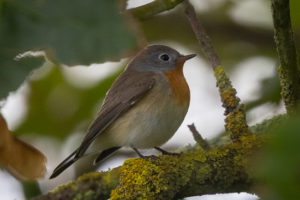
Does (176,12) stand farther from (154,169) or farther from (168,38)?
(154,169)

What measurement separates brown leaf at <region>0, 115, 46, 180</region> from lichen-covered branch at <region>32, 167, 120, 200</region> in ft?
3.41

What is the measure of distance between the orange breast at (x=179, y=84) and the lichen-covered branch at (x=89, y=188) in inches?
52.2

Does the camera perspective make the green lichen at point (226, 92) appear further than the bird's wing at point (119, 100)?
No

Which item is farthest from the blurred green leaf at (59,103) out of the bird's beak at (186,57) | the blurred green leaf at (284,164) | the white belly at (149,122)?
the blurred green leaf at (284,164)

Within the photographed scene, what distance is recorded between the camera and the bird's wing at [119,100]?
3609mm

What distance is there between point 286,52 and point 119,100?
2130 mm

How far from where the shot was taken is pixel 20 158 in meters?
1.34

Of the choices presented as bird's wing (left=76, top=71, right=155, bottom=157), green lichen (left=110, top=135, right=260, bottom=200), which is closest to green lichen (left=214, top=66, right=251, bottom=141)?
green lichen (left=110, top=135, right=260, bottom=200)

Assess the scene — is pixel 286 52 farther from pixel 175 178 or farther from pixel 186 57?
pixel 186 57

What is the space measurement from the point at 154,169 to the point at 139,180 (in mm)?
127

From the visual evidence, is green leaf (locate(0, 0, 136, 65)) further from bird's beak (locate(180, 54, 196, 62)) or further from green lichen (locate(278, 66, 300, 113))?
bird's beak (locate(180, 54, 196, 62))

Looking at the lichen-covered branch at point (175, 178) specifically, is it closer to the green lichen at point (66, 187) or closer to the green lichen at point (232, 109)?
the green lichen at point (66, 187)

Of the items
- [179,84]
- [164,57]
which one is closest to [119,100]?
[179,84]

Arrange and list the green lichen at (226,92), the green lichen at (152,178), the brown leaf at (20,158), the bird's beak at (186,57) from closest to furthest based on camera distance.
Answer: the brown leaf at (20,158) → the green lichen at (152,178) → the green lichen at (226,92) → the bird's beak at (186,57)
